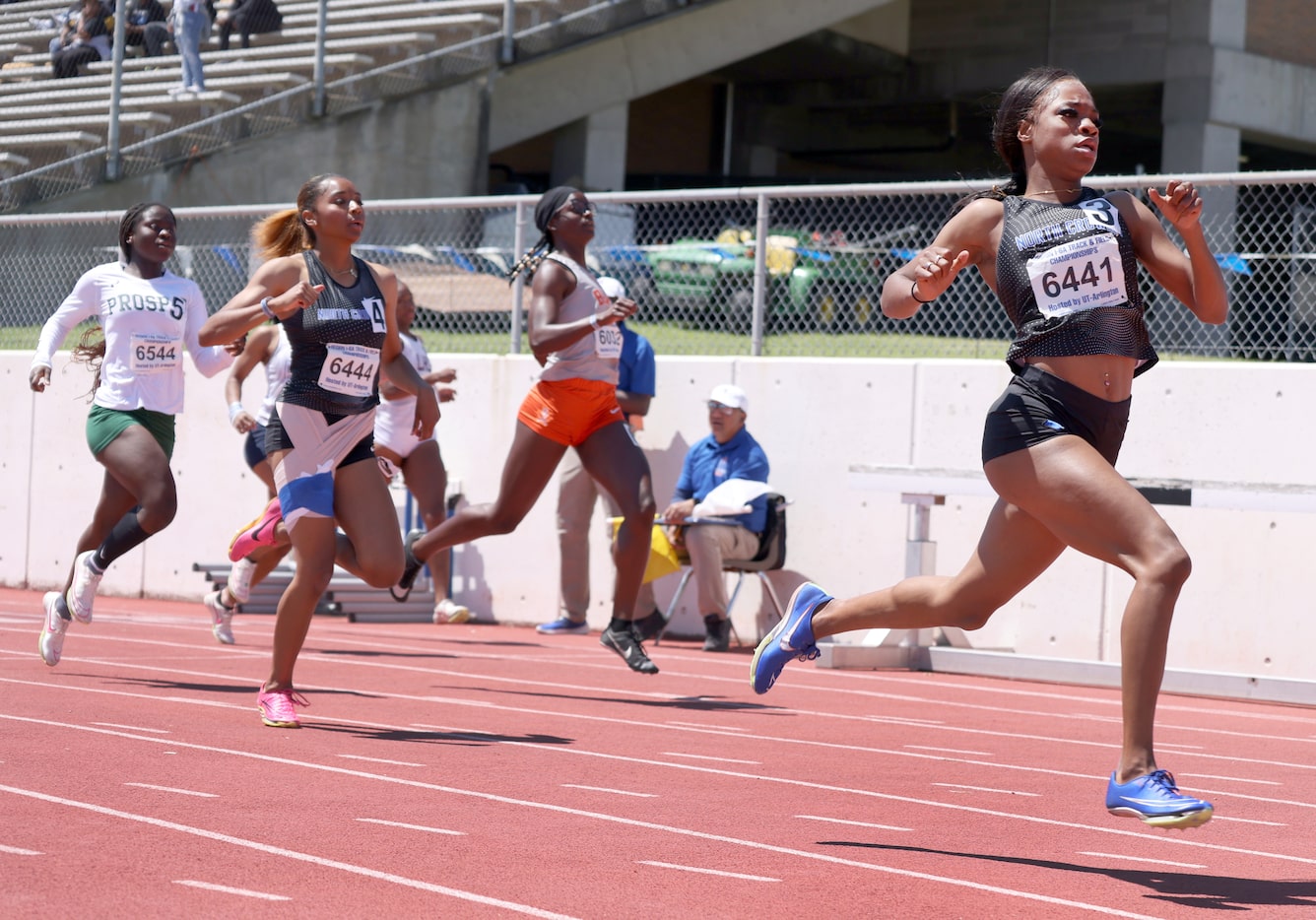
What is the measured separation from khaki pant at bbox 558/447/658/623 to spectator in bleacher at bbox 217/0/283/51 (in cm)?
1403

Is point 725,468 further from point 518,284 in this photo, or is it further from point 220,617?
point 220,617

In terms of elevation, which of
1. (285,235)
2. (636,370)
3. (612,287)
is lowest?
(636,370)

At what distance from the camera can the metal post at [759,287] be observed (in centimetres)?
1211

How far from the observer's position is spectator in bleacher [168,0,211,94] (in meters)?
23.0

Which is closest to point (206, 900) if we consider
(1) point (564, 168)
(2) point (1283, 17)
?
(1) point (564, 168)

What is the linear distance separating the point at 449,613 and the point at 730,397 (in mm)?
2494

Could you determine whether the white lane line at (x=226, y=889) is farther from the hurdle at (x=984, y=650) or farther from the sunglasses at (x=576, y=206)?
the hurdle at (x=984, y=650)

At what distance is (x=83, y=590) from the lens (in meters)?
8.42

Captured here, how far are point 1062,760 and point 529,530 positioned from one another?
6.46 m

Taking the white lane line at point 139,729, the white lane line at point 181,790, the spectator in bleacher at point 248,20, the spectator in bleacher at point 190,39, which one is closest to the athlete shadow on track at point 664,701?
the white lane line at point 139,729

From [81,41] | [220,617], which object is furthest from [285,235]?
[81,41]

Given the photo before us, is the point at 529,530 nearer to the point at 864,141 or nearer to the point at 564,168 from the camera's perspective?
the point at 564,168

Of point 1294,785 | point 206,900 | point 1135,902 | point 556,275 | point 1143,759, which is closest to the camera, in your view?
point 206,900

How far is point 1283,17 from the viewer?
27.6 m
